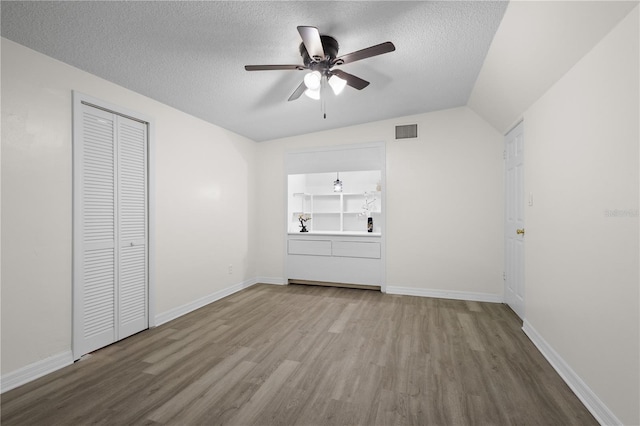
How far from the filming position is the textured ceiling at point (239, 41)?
189 cm

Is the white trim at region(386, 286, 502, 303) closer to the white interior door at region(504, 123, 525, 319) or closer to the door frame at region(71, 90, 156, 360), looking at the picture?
the white interior door at region(504, 123, 525, 319)

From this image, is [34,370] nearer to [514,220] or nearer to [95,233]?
[95,233]

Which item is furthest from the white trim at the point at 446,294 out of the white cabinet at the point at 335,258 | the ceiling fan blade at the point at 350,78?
the ceiling fan blade at the point at 350,78

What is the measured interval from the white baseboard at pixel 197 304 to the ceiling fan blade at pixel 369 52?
10.6 feet

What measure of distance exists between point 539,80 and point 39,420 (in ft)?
14.4

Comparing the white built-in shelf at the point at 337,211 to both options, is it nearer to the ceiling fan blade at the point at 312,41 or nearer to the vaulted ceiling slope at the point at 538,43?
the vaulted ceiling slope at the point at 538,43

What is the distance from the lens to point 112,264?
275 centimetres

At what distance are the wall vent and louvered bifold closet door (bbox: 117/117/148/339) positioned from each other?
3391mm

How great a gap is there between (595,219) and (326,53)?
2.20 metres

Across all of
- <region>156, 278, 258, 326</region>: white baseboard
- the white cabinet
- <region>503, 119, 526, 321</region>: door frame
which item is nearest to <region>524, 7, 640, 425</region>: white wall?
<region>503, 119, 526, 321</region>: door frame

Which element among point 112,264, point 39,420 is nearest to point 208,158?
point 112,264

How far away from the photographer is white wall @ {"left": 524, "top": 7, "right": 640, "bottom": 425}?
4.90 feet

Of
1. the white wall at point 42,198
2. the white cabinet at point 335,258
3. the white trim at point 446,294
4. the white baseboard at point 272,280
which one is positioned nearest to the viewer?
the white wall at point 42,198

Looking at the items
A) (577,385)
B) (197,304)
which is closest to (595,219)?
(577,385)
